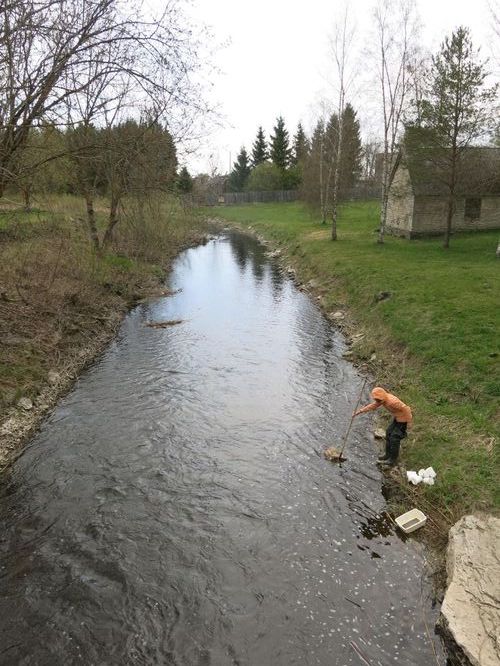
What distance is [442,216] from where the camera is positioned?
29.8m

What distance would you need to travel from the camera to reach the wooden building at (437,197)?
2619cm

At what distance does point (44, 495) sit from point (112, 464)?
138 centimetres

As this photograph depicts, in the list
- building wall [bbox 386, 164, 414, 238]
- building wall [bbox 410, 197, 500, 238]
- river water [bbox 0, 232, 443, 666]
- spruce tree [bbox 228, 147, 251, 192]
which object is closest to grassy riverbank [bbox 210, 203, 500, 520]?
river water [bbox 0, 232, 443, 666]

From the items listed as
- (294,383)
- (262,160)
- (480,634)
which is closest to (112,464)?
(294,383)

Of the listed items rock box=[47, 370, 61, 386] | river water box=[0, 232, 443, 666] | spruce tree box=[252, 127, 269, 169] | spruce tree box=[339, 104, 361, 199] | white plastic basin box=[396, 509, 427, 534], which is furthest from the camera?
spruce tree box=[252, 127, 269, 169]

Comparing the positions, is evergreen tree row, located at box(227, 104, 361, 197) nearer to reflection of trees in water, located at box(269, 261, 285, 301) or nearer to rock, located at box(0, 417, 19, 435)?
reflection of trees in water, located at box(269, 261, 285, 301)

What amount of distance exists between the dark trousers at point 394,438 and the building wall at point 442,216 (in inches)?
913

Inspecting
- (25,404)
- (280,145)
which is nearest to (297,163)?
(280,145)

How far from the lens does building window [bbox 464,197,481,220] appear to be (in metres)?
30.2

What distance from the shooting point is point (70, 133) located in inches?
749

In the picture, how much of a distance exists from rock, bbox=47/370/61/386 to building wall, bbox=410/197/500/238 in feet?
79.2

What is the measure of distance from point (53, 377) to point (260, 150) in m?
82.1

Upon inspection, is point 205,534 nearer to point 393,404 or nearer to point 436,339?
point 393,404

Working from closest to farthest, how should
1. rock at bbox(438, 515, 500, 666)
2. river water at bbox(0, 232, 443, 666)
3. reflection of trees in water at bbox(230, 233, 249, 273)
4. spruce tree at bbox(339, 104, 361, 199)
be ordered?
1. rock at bbox(438, 515, 500, 666)
2. river water at bbox(0, 232, 443, 666)
3. reflection of trees in water at bbox(230, 233, 249, 273)
4. spruce tree at bbox(339, 104, 361, 199)
